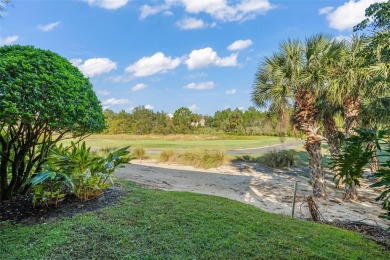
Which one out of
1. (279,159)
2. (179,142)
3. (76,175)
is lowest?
(279,159)

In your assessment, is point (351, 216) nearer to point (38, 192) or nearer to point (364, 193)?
point (364, 193)

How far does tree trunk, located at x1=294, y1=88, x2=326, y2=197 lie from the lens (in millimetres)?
7449

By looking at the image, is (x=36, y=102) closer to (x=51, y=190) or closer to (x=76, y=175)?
(x=76, y=175)

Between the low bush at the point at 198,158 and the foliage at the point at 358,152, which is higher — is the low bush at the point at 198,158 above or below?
below

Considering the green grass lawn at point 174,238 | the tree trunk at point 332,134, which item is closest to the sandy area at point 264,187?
the tree trunk at point 332,134

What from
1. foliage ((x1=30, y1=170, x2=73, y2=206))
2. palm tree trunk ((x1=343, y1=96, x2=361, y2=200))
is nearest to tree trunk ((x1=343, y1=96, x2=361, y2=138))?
palm tree trunk ((x1=343, y1=96, x2=361, y2=200))

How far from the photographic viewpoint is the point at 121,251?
227 cm

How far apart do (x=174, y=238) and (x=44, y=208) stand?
6.72 feet

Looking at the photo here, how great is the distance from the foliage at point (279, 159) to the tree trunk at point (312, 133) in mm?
5154

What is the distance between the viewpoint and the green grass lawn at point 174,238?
7.47ft

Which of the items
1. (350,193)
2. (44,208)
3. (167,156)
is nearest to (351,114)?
(350,193)

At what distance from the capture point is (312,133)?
7.52 metres

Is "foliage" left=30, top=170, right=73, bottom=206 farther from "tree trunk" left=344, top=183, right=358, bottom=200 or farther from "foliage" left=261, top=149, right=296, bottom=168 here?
"foliage" left=261, top=149, right=296, bottom=168

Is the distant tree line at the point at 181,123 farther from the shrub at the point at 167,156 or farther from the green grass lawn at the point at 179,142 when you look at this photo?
the shrub at the point at 167,156
